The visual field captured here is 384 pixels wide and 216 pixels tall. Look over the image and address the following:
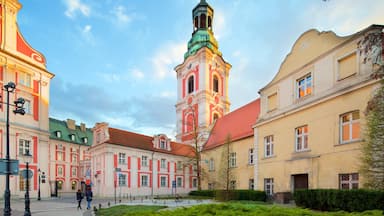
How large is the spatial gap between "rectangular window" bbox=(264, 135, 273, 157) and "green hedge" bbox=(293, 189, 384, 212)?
6561 mm

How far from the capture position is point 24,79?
31.9m

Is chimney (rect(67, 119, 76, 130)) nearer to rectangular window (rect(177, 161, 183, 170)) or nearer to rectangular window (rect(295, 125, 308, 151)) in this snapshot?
rectangular window (rect(177, 161, 183, 170))

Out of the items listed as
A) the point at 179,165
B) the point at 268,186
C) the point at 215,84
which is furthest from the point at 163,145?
the point at 268,186

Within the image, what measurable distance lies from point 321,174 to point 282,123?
5070 mm

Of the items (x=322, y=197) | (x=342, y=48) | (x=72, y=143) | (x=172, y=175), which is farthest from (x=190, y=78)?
(x=322, y=197)

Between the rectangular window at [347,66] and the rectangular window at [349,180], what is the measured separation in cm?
550

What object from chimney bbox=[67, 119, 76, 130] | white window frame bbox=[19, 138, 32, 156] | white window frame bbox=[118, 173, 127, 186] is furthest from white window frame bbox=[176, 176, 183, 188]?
chimney bbox=[67, 119, 76, 130]

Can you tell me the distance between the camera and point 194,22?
5725 cm

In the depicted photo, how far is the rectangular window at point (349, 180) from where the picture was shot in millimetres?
14490

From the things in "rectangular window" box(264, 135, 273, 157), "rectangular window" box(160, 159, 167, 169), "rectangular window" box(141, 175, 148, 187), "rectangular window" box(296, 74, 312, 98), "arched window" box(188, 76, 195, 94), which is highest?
"arched window" box(188, 76, 195, 94)

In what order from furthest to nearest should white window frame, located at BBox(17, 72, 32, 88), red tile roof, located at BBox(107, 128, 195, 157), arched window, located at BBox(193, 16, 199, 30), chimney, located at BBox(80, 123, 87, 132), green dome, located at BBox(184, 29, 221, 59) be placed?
chimney, located at BBox(80, 123, 87, 132) < arched window, located at BBox(193, 16, 199, 30) < green dome, located at BBox(184, 29, 221, 59) < red tile roof, located at BBox(107, 128, 195, 157) < white window frame, located at BBox(17, 72, 32, 88)

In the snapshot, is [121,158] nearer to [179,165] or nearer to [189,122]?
[179,165]

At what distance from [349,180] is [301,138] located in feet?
14.8

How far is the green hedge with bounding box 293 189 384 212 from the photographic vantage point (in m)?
10.9
